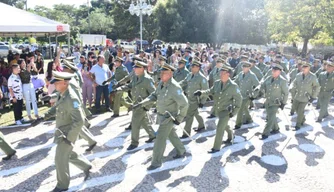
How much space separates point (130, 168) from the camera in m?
6.37

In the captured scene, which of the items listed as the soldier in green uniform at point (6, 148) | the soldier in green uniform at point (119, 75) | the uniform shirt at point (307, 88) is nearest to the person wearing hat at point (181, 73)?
the soldier in green uniform at point (119, 75)

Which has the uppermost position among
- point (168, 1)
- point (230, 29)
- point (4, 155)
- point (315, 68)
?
point (168, 1)

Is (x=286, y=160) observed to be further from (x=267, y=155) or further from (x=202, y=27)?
(x=202, y=27)

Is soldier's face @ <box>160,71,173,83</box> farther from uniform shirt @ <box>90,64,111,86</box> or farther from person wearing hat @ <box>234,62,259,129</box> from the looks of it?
uniform shirt @ <box>90,64,111,86</box>

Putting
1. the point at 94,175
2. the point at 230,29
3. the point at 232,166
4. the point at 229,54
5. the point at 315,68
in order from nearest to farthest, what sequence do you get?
the point at 94,175
the point at 232,166
the point at 315,68
the point at 229,54
the point at 230,29

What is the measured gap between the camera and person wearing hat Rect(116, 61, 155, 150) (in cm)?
723

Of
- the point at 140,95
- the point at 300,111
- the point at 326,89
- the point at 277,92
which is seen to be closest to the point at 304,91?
the point at 300,111

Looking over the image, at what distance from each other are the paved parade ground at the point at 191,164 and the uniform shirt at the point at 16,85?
102cm

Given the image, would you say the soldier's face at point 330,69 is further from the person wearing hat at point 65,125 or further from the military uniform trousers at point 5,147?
the military uniform trousers at point 5,147

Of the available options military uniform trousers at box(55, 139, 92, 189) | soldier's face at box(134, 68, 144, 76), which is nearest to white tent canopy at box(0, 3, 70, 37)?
soldier's face at box(134, 68, 144, 76)

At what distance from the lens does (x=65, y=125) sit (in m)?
5.24

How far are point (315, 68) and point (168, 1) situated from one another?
1967 cm

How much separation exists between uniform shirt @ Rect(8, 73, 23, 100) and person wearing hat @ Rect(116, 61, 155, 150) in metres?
3.13

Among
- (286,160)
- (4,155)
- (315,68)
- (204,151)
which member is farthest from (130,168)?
(315,68)
